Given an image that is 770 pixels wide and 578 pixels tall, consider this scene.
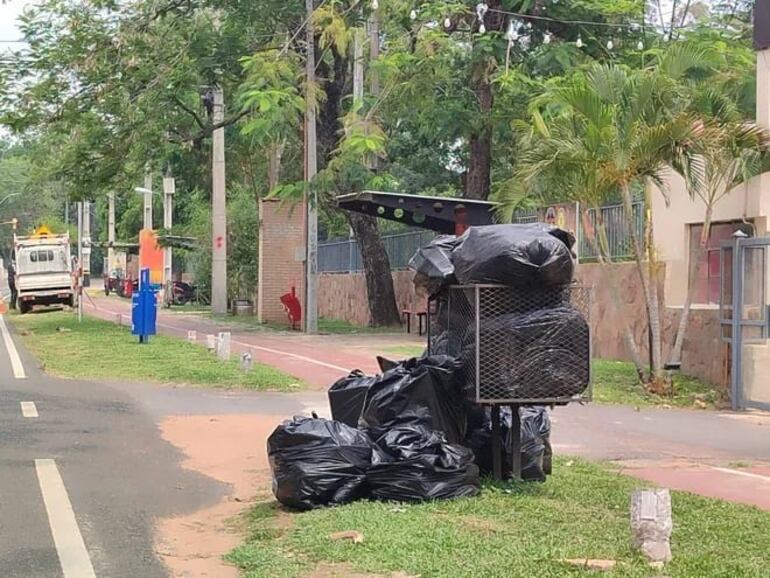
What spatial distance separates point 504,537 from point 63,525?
2.86 m

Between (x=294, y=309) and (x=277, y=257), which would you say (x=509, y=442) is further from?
(x=277, y=257)

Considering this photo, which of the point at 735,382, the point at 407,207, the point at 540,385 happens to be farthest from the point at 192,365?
the point at 540,385

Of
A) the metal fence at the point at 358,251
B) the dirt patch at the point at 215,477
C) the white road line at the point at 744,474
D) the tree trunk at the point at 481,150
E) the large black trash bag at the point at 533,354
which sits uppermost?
the tree trunk at the point at 481,150

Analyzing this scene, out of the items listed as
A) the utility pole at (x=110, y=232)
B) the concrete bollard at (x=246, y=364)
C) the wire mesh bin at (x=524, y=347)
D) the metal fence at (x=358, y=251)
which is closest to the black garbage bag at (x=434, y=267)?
the wire mesh bin at (x=524, y=347)

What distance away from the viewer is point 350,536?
6.29 metres

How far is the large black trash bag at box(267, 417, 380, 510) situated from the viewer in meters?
7.15

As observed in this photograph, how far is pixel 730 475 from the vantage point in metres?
9.16

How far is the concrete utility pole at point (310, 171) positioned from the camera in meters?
25.1

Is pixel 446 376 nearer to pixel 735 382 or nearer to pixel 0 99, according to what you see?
pixel 735 382

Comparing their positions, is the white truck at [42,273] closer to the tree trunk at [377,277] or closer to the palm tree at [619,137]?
the tree trunk at [377,277]

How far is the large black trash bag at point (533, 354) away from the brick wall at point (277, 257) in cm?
2474

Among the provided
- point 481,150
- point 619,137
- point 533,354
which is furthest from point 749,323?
point 481,150

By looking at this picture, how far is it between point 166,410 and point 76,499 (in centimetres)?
488

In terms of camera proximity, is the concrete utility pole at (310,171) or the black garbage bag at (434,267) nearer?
the black garbage bag at (434,267)
